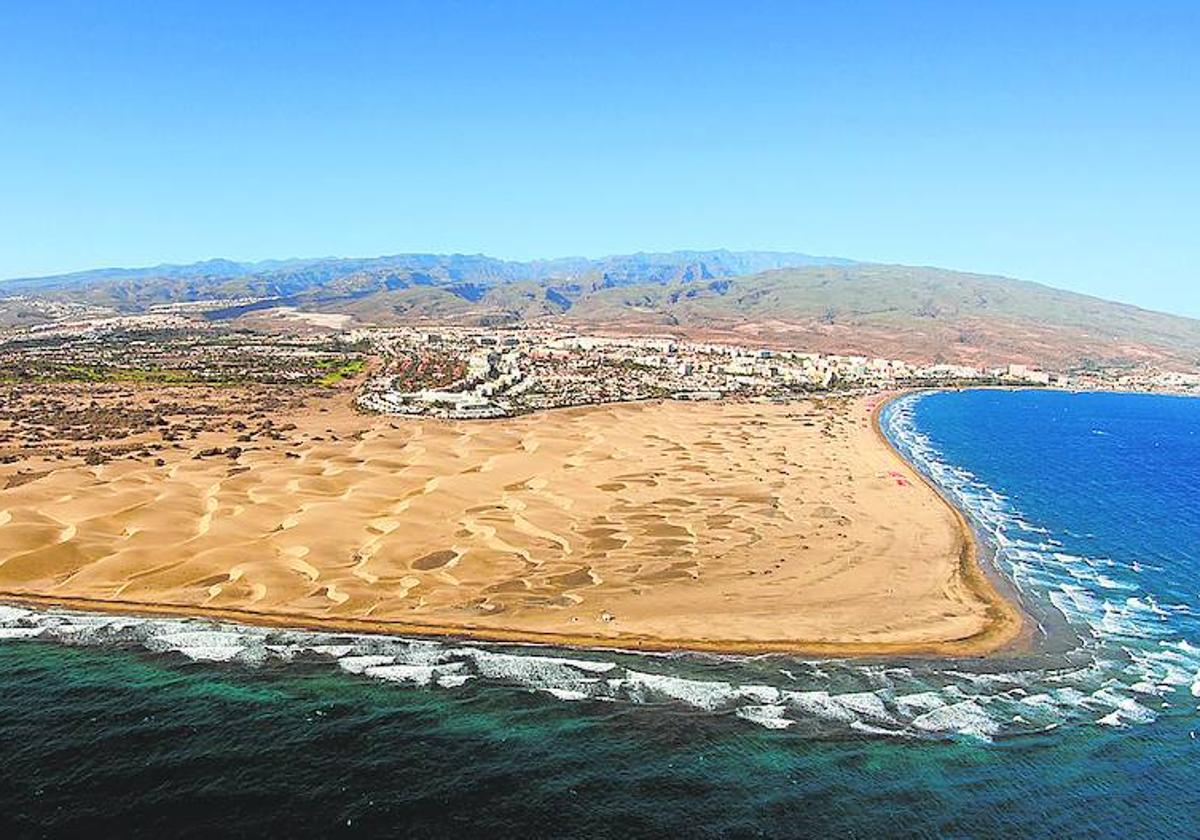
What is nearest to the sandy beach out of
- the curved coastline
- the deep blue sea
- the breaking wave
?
the curved coastline

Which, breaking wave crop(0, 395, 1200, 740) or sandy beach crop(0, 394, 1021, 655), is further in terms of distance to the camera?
sandy beach crop(0, 394, 1021, 655)

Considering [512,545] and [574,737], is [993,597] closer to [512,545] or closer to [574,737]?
[574,737]

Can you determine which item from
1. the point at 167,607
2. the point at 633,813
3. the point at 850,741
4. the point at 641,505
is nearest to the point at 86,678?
the point at 167,607

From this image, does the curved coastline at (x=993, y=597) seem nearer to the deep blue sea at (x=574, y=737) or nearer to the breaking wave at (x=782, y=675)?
the deep blue sea at (x=574, y=737)

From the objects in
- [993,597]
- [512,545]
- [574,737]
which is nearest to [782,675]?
[574,737]

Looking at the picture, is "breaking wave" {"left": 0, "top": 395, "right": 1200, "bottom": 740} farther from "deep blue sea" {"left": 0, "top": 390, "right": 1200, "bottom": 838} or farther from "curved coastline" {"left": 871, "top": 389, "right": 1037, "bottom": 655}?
"curved coastline" {"left": 871, "top": 389, "right": 1037, "bottom": 655}

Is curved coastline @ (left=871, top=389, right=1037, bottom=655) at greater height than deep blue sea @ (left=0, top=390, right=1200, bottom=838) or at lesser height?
greater

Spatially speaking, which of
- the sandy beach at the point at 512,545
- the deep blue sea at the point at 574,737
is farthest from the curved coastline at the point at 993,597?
the deep blue sea at the point at 574,737
